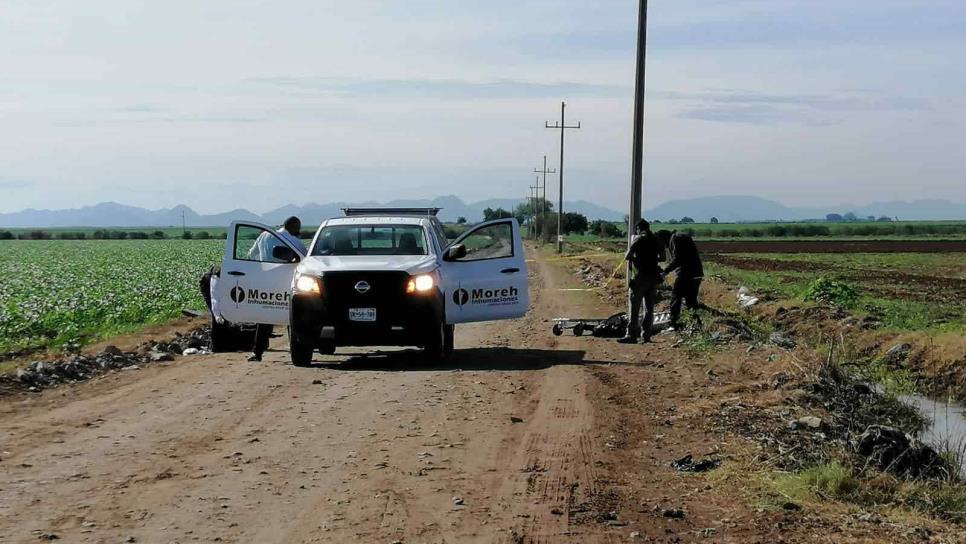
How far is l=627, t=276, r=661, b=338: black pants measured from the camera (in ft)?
61.4

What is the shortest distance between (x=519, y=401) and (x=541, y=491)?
430cm

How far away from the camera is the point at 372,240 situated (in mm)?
16781

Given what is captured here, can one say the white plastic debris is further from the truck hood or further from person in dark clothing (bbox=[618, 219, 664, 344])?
the truck hood

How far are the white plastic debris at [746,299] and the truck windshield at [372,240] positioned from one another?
510 inches

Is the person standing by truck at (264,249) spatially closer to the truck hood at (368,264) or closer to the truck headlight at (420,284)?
the truck hood at (368,264)

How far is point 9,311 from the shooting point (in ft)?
88.7

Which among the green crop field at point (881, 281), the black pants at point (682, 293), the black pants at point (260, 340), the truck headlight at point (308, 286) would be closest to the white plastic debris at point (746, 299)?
the green crop field at point (881, 281)

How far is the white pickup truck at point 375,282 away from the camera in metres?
15.4

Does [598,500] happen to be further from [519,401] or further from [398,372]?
[398,372]

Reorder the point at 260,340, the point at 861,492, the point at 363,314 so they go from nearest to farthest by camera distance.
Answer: the point at 861,492 → the point at 363,314 → the point at 260,340

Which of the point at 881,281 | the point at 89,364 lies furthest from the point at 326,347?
the point at 881,281

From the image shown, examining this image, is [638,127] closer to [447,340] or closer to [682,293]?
[682,293]

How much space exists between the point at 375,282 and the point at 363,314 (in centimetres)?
44

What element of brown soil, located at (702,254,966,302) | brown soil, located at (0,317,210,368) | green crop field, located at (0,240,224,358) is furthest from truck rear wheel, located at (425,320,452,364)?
brown soil, located at (702,254,966,302)
